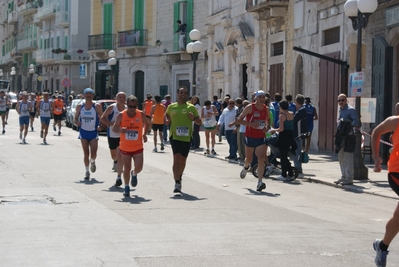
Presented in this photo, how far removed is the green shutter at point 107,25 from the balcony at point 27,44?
25260mm

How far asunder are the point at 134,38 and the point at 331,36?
24.6 metres

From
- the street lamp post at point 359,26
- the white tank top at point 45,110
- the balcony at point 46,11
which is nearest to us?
the street lamp post at point 359,26

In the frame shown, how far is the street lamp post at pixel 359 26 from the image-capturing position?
16.6 m

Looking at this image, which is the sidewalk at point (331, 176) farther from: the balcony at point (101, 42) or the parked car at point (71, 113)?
the balcony at point (101, 42)

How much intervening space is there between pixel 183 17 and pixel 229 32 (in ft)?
33.4

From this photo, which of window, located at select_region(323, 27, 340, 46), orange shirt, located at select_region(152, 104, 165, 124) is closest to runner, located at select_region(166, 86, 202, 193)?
window, located at select_region(323, 27, 340, 46)

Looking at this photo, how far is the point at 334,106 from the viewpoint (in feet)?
81.0

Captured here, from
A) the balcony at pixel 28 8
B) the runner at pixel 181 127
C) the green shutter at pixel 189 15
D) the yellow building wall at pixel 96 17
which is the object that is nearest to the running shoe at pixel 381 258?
the runner at pixel 181 127

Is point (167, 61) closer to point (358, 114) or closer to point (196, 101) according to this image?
point (196, 101)

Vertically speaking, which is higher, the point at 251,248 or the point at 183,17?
the point at 183,17

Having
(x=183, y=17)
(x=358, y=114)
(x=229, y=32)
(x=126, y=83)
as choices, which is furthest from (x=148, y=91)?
(x=358, y=114)

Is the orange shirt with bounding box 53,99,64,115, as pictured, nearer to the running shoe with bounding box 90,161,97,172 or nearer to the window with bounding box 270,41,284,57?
the window with bounding box 270,41,284,57

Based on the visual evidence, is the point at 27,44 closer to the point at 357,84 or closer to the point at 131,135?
the point at 357,84

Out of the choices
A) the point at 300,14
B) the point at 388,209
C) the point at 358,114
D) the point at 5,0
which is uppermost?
the point at 5,0
